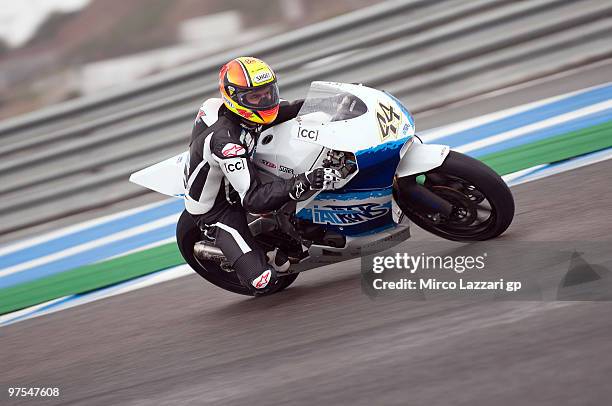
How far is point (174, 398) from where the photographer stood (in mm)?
4582

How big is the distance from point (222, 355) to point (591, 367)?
2.29m

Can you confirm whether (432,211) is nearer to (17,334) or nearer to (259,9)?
(17,334)

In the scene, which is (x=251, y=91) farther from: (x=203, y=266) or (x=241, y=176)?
(x=203, y=266)

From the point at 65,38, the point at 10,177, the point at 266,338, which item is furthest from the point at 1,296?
the point at 65,38

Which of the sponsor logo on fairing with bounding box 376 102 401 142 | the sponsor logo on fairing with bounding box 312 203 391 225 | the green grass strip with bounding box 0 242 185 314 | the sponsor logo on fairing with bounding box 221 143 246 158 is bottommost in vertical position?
the green grass strip with bounding box 0 242 185 314

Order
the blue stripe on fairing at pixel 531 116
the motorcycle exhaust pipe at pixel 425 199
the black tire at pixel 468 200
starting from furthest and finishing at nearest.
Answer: the blue stripe on fairing at pixel 531 116, the motorcycle exhaust pipe at pixel 425 199, the black tire at pixel 468 200

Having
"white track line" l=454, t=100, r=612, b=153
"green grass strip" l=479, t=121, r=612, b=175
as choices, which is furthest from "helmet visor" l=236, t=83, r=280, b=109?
"white track line" l=454, t=100, r=612, b=153

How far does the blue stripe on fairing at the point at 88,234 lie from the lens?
346 inches

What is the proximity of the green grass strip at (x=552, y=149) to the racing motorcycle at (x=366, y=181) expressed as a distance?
7.75 feet

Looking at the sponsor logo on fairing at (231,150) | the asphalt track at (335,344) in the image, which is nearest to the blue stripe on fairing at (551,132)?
the asphalt track at (335,344)

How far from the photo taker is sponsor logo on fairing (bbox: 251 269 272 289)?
5.62 meters

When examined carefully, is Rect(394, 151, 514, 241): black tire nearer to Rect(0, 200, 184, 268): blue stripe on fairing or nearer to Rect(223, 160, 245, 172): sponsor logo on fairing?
Rect(223, 160, 245, 172): sponsor logo on fairing

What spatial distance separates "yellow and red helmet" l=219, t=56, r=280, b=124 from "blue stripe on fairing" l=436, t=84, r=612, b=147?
372 cm

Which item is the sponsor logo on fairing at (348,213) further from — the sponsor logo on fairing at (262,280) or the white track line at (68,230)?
the white track line at (68,230)
